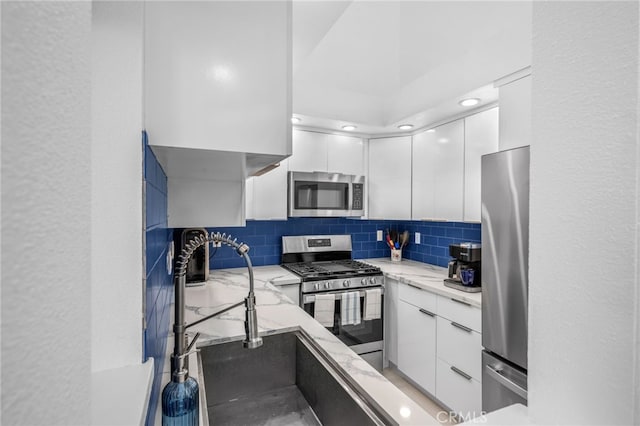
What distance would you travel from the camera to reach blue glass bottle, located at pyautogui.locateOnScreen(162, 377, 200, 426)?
0.74 metres

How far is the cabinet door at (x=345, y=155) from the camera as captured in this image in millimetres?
3004

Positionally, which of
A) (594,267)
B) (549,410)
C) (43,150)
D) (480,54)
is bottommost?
(549,410)

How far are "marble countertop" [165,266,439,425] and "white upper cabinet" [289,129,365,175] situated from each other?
3.24 feet

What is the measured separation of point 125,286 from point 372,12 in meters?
1.75

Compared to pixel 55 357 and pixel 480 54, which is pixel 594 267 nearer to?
pixel 55 357

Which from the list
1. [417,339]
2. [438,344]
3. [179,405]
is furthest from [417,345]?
[179,405]

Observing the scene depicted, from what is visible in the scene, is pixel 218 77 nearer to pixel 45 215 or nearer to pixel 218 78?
pixel 218 78

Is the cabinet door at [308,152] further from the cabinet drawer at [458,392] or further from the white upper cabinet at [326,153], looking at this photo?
the cabinet drawer at [458,392]

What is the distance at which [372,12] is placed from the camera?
1.72 meters

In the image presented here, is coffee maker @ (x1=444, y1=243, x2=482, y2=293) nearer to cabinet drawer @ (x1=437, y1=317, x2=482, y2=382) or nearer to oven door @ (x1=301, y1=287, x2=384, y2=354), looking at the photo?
cabinet drawer @ (x1=437, y1=317, x2=482, y2=382)

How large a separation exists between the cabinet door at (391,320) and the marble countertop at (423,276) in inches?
4.4

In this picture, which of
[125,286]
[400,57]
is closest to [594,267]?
[125,286]

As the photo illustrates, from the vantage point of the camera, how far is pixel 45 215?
0.54 ft

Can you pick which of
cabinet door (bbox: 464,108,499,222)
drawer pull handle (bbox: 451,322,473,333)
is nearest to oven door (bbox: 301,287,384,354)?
drawer pull handle (bbox: 451,322,473,333)
